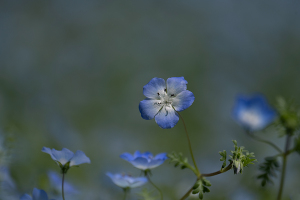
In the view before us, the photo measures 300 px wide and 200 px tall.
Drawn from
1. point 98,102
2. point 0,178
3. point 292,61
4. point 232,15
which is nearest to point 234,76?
point 292,61

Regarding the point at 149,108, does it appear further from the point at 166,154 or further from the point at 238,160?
the point at 238,160

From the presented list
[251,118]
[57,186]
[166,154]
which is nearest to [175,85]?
[166,154]

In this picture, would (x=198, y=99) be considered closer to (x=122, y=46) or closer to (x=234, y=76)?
(x=234, y=76)

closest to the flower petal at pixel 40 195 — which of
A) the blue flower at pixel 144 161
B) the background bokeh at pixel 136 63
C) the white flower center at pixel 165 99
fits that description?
the blue flower at pixel 144 161

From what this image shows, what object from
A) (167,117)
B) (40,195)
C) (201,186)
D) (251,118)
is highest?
(251,118)

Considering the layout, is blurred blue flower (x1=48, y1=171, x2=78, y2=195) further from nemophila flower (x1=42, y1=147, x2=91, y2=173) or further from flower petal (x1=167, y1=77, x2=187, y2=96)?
flower petal (x1=167, y1=77, x2=187, y2=96)
